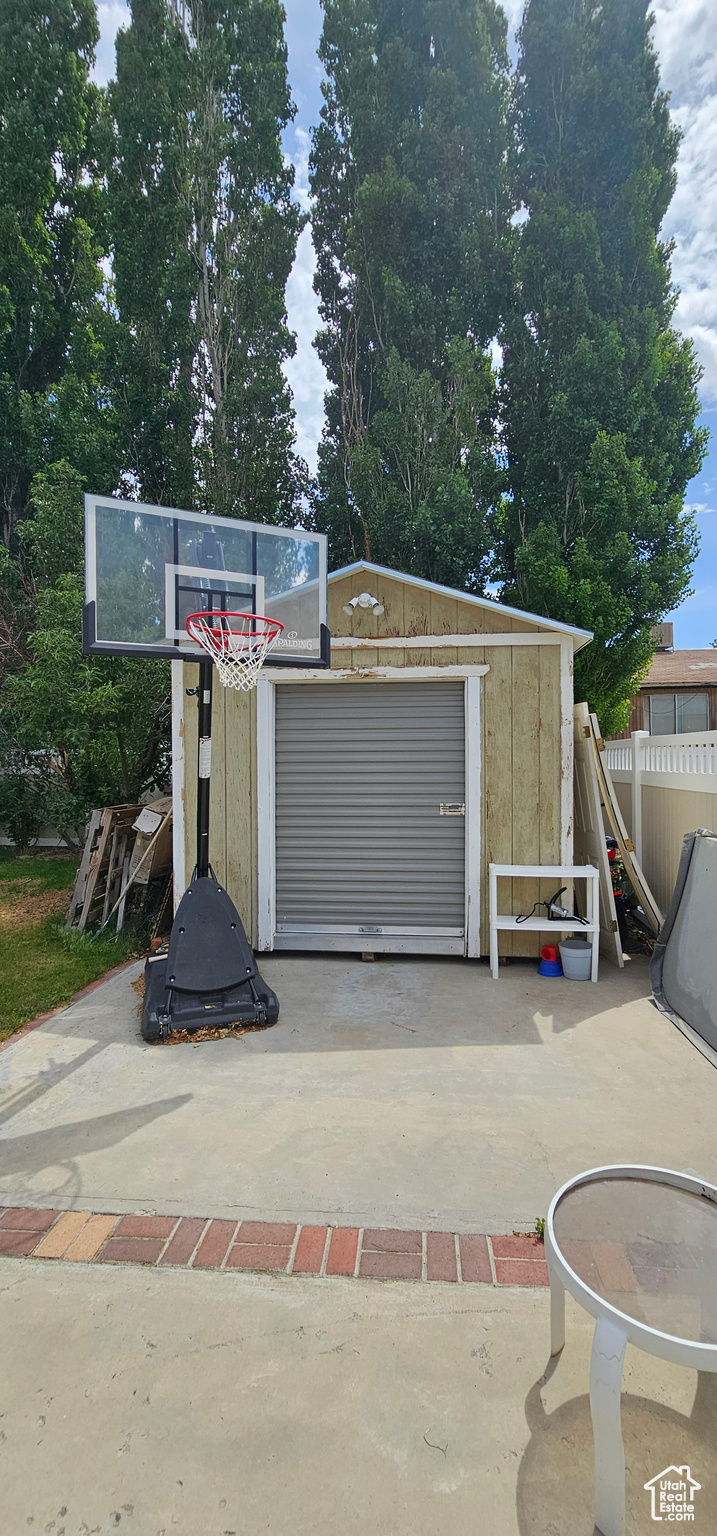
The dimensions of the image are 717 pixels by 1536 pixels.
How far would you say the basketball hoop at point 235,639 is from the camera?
15.2 ft

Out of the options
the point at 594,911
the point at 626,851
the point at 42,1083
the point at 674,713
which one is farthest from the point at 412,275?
the point at 42,1083

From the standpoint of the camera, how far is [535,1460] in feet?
5.45

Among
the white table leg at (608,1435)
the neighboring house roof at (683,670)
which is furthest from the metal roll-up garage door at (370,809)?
the neighboring house roof at (683,670)

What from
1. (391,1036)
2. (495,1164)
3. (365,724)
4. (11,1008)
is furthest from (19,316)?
(495,1164)

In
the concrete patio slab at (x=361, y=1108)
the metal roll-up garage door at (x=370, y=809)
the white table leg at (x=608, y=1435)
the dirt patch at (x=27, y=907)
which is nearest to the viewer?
the white table leg at (x=608, y=1435)

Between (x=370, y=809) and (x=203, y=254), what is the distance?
12986 millimetres

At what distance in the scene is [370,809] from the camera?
20.0 ft

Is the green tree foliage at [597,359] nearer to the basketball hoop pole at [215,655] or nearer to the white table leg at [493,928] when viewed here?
the white table leg at [493,928]

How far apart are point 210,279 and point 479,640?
12.2 meters

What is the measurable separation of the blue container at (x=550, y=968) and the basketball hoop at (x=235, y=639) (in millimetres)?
3051

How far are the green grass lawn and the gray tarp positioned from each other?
409 centimetres

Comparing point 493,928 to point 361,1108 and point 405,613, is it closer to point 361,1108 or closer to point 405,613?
point 361,1108

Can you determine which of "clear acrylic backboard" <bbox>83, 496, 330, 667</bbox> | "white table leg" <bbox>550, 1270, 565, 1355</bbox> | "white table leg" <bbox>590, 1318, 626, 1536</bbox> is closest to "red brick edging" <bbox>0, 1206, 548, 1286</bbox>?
"white table leg" <bbox>550, 1270, 565, 1355</bbox>

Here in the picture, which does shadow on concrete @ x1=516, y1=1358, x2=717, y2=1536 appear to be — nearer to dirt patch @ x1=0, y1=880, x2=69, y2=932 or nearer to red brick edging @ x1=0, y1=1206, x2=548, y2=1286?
red brick edging @ x1=0, y1=1206, x2=548, y2=1286
